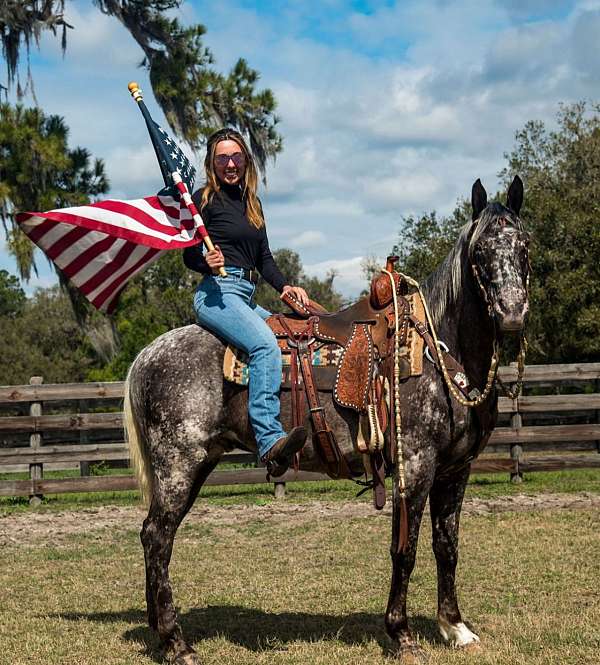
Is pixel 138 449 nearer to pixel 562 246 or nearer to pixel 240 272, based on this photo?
pixel 240 272

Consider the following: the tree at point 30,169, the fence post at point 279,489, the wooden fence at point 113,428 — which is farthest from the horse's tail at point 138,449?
the tree at point 30,169

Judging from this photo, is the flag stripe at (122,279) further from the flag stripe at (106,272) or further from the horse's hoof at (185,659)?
the horse's hoof at (185,659)

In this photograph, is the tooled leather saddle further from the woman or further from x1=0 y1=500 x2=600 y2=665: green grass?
x1=0 y1=500 x2=600 y2=665: green grass

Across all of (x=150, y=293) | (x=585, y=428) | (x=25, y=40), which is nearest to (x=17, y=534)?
(x=585, y=428)

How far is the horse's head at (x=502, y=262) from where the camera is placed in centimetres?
421

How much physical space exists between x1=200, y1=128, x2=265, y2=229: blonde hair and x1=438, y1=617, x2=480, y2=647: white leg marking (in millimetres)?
2725

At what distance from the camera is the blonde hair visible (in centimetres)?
509

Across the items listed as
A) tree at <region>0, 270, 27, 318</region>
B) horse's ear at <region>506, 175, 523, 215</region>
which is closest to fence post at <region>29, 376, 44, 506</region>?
horse's ear at <region>506, 175, 523, 215</region>

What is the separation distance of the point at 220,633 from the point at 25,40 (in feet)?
51.6

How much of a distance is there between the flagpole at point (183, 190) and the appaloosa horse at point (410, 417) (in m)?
0.63

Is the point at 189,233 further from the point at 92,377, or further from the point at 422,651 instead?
the point at 92,377

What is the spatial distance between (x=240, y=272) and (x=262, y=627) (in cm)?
236

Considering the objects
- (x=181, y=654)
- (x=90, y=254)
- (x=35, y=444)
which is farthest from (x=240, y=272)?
(x=35, y=444)

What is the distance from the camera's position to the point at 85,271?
541 centimetres
